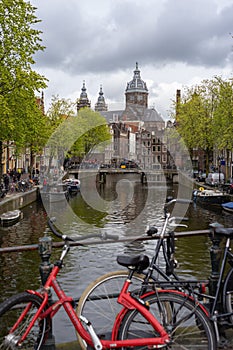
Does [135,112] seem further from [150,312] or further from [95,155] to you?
[150,312]

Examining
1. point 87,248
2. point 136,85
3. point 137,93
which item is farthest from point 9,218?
point 136,85

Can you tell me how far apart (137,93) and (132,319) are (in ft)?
626

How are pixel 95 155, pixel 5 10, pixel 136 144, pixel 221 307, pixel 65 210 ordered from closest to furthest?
1. pixel 221 307
2. pixel 5 10
3. pixel 65 210
4. pixel 95 155
5. pixel 136 144

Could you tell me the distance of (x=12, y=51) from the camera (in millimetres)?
29969

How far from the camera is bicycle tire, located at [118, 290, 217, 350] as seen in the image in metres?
4.23

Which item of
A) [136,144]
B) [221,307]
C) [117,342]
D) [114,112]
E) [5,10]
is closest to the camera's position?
[117,342]

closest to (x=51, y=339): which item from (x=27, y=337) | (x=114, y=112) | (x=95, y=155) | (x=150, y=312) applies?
(x=27, y=337)

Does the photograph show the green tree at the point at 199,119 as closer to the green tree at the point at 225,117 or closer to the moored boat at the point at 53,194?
the green tree at the point at 225,117

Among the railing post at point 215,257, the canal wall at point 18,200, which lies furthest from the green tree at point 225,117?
the railing post at point 215,257

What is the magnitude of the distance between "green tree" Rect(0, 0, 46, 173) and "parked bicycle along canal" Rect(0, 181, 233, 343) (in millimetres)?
6628

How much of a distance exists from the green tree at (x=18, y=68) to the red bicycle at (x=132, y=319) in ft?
81.8

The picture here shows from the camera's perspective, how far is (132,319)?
423 cm

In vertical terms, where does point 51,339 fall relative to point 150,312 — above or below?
below

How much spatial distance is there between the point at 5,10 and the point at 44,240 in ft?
93.0
